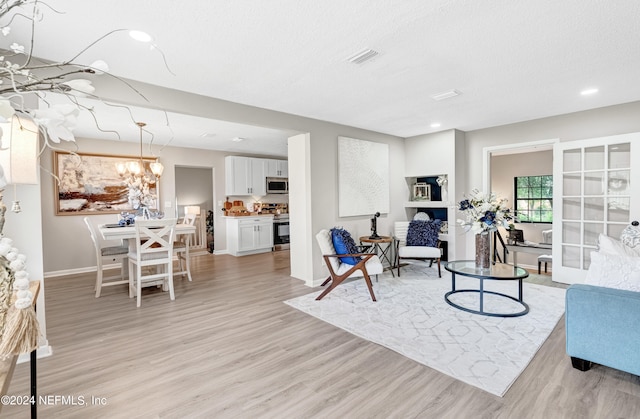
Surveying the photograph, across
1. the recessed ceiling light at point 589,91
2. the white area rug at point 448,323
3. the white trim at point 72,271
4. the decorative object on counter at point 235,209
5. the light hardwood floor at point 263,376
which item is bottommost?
the light hardwood floor at point 263,376

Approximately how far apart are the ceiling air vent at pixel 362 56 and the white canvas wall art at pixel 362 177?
7.09ft

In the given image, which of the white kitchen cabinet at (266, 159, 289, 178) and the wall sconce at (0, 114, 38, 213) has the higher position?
the white kitchen cabinet at (266, 159, 289, 178)

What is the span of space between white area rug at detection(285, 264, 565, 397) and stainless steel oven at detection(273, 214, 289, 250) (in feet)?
11.6

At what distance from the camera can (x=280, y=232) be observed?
7.68 metres

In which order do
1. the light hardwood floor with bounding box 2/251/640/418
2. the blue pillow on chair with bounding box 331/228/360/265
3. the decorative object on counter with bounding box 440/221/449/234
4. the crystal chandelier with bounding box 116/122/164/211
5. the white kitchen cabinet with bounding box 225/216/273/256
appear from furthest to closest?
the white kitchen cabinet with bounding box 225/216/273/256 → the decorative object on counter with bounding box 440/221/449/234 → the crystal chandelier with bounding box 116/122/164/211 → the blue pillow on chair with bounding box 331/228/360/265 → the light hardwood floor with bounding box 2/251/640/418

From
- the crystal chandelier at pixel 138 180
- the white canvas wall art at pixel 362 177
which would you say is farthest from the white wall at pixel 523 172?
the crystal chandelier at pixel 138 180

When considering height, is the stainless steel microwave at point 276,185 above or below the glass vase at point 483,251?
above

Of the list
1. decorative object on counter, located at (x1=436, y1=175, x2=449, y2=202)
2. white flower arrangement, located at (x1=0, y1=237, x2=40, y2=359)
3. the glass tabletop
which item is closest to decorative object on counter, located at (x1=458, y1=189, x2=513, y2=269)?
the glass tabletop

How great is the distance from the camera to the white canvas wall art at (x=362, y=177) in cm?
487

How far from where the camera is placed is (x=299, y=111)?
4125 mm

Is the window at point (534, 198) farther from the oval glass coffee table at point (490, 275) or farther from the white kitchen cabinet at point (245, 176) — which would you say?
the white kitchen cabinet at point (245, 176)

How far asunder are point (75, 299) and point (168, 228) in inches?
59.0

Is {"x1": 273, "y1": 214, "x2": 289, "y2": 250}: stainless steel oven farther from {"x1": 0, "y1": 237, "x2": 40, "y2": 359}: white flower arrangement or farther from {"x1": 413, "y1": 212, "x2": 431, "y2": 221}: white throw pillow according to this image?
{"x1": 0, "y1": 237, "x2": 40, "y2": 359}: white flower arrangement

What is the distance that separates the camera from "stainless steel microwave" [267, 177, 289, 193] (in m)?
7.73
